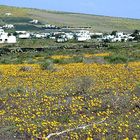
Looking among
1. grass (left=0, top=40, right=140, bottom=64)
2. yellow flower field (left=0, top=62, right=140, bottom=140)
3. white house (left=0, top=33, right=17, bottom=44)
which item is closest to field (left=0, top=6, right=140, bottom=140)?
yellow flower field (left=0, top=62, right=140, bottom=140)

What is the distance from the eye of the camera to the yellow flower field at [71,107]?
11227 millimetres

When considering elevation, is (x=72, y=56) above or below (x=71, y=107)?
below

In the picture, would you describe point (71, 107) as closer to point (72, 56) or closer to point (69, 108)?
point (69, 108)

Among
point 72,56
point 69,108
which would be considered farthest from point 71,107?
point 72,56

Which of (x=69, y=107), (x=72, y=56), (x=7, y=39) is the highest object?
(x=69, y=107)

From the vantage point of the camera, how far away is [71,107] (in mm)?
13836

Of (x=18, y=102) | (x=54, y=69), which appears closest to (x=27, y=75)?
(x=54, y=69)

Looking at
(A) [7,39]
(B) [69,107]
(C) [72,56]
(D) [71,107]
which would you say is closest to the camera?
(D) [71,107]

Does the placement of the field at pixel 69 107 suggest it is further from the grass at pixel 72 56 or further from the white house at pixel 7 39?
the white house at pixel 7 39

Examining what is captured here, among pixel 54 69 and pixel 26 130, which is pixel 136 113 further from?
pixel 54 69

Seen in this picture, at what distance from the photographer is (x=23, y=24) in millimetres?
149250

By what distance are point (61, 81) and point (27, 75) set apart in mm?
3201

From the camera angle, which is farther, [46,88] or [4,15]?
Result: [4,15]

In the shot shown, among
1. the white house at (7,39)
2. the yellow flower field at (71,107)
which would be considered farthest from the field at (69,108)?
the white house at (7,39)
